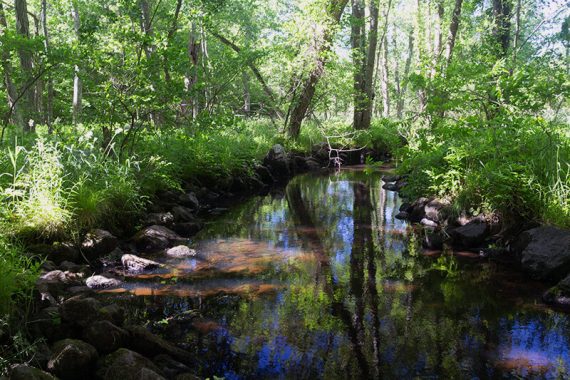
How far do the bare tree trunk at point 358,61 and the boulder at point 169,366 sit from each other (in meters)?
15.0

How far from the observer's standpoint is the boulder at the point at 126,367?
3.08 m

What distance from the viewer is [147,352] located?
145 inches

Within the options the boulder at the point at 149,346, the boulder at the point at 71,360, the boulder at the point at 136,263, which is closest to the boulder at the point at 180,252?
the boulder at the point at 136,263

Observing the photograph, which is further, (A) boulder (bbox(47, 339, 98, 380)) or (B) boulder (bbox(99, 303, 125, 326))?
(B) boulder (bbox(99, 303, 125, 326))

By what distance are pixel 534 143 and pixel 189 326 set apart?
19.5 ft

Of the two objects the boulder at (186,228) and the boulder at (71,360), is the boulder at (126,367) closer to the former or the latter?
the boulder at (71,360)

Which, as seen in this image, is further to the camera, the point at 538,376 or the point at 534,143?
the point at 534,143

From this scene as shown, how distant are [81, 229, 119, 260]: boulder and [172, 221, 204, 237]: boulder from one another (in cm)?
161

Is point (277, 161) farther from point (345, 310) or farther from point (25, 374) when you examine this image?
point (25, 374)

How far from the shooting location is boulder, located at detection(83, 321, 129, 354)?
355 cm

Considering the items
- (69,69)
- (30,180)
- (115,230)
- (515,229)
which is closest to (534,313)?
(515,229)

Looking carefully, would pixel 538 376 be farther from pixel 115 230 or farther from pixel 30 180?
pixel 30 180

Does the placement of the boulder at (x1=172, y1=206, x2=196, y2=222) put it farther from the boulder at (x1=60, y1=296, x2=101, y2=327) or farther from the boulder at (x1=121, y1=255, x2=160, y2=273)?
the boulder at (x1=60, y1=296, x2=101, y2=327)

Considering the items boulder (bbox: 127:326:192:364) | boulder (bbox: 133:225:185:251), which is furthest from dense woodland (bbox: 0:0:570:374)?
boulder (bbox: 127:326:192:364)
